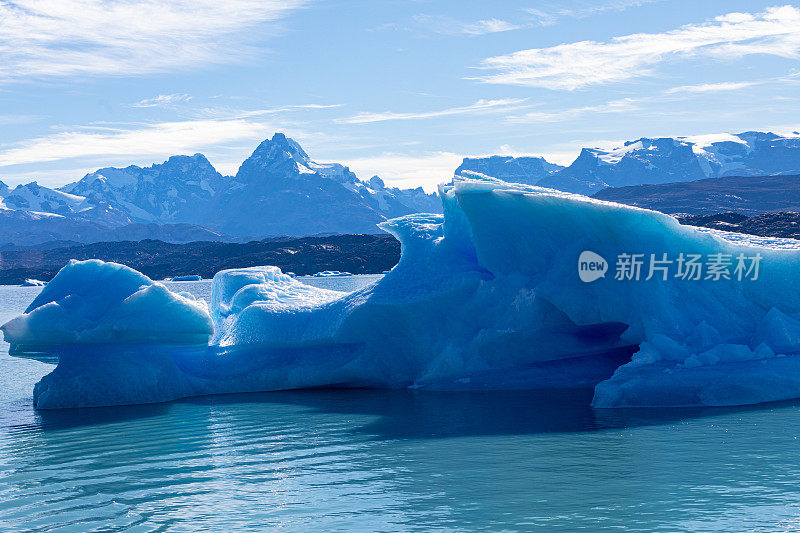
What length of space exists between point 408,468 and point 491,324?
6292mm

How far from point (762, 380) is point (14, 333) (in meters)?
13.7

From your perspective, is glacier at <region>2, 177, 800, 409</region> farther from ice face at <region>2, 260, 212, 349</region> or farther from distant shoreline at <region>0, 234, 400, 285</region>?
distant shoreline at <region>0, 234, 400, 285</region>

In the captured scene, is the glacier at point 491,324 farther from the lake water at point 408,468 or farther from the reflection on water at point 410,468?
the reflection on water at point 410,468

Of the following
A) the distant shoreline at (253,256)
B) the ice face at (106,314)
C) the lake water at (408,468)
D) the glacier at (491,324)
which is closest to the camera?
the lake water at (408,468)

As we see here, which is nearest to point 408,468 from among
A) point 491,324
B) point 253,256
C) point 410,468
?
Result: point 410,468

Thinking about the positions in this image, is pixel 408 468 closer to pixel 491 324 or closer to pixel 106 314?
pixel 491 324

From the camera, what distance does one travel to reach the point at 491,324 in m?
15.6

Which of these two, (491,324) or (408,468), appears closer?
(408,468)

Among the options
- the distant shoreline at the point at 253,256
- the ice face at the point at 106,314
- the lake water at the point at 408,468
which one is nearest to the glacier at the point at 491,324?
the ice face at the point at 106,314

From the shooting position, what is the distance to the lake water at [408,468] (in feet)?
25.2

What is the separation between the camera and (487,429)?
38.8 ft

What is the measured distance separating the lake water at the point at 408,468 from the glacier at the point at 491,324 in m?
1.08

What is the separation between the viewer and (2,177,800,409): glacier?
45.6ft

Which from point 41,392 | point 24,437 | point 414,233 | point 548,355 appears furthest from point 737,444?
point 41,392
